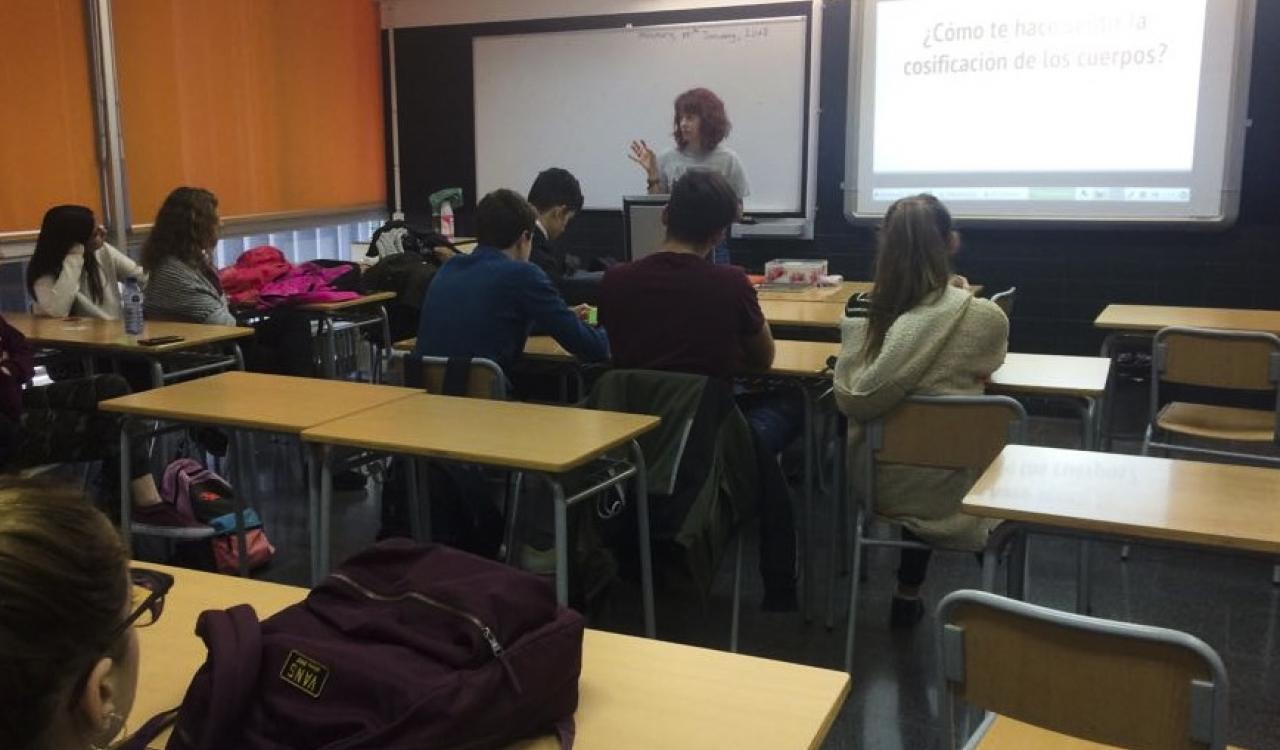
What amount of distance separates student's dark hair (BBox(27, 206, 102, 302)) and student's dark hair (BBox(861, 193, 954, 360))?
3.16m

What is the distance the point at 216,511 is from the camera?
350 centimetres

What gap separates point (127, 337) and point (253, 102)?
2.60 metres

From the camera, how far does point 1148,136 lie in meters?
5.26

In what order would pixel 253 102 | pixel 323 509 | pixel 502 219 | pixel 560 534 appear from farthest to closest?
pixel 253 102 → pixel 502 219 → pixel 323 509 → pixel 560 534

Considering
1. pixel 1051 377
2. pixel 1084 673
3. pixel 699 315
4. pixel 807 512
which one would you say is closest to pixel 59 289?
pixel 699 315

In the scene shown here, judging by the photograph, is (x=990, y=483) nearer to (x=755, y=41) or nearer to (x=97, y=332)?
(x=97, y=332)

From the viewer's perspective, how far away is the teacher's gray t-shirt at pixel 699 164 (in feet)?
17.0

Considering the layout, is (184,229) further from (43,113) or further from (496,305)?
(496,305)

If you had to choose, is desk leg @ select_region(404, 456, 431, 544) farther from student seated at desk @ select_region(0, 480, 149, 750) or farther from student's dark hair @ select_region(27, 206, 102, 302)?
student seated at desk @ select_region(0, 480, 149, 750)

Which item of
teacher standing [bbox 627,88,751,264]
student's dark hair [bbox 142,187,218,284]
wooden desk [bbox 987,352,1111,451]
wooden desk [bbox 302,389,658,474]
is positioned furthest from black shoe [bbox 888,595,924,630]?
student's dark hair [bbox 142,187,218,284]

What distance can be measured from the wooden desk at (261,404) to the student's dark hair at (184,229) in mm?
1311

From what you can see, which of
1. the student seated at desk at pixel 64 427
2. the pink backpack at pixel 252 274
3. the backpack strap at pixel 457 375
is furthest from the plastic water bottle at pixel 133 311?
the backpack strap at pixel 457 375

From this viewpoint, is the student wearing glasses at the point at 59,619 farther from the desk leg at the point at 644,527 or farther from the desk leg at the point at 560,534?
the desk leg at the point at 644,527

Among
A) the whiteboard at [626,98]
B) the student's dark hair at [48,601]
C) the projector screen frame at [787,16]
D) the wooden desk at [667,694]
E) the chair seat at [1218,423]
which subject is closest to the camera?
the student's dark hair at [48,601]
